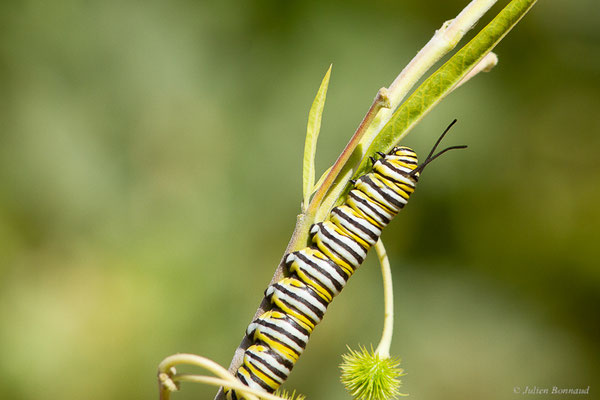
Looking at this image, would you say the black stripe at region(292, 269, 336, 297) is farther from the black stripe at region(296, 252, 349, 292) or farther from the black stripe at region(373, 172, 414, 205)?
the black stripe at region(373, 172, 414, 205)

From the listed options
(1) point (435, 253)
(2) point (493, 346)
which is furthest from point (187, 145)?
(2) point (493, 346)

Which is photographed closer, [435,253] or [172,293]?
[172,293]

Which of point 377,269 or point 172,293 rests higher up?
point 377,269

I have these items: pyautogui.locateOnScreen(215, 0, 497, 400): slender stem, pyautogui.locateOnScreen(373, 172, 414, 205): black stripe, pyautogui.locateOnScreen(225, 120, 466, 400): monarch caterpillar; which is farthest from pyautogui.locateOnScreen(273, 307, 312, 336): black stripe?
pyautogui.locateOnScreen(373, 172, 414, 205): black stripe

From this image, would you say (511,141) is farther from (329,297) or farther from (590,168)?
(329,297)

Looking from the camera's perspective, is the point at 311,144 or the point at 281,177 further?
the point at 281,177

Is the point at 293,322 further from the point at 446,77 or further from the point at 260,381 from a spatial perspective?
the point at 446,77
